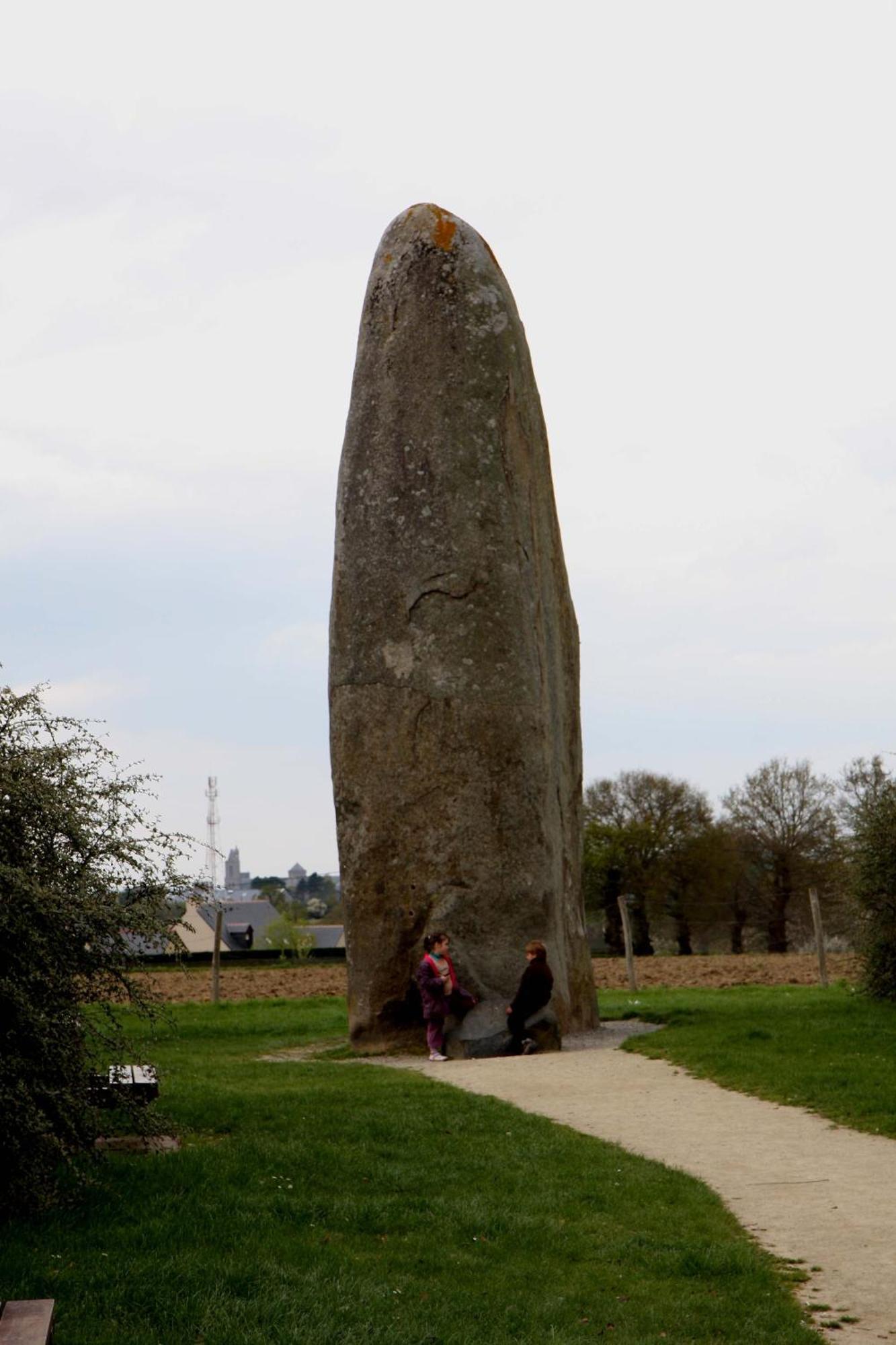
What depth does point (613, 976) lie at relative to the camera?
31.3m

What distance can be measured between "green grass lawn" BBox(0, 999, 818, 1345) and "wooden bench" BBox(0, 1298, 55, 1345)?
25 cm

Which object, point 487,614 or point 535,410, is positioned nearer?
point 487,614

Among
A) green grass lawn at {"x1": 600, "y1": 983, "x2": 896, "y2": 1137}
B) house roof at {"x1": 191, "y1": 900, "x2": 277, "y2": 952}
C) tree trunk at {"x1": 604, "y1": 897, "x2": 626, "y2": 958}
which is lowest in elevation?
green grass lawn at {"x1": 600, "y1": 983, "x2": 896, "y2": 1137}

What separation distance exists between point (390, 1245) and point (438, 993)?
8.52 meters

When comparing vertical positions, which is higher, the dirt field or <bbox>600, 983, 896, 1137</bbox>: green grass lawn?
the dirt field

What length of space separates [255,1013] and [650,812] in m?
36.4

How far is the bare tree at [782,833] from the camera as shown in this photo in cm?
5250

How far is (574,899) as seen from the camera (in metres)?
18.2

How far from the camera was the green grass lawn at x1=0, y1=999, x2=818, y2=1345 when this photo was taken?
581 cm

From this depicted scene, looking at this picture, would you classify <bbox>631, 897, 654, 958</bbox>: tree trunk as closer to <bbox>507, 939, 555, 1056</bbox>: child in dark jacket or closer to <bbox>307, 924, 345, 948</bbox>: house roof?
<bbox>307, 924, 345, 948</bbox>: house roof

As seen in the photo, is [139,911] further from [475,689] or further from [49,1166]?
[475,689]

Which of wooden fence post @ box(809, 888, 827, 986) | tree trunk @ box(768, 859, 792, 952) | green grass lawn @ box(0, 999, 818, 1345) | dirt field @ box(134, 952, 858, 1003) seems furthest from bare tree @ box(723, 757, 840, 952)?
green grass lawn @ box(0, 999, 818, 1345)

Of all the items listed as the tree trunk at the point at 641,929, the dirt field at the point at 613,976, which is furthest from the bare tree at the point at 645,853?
the dirt field at the point at 613,976

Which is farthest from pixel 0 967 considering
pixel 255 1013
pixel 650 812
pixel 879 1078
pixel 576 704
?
pixel 650 812
